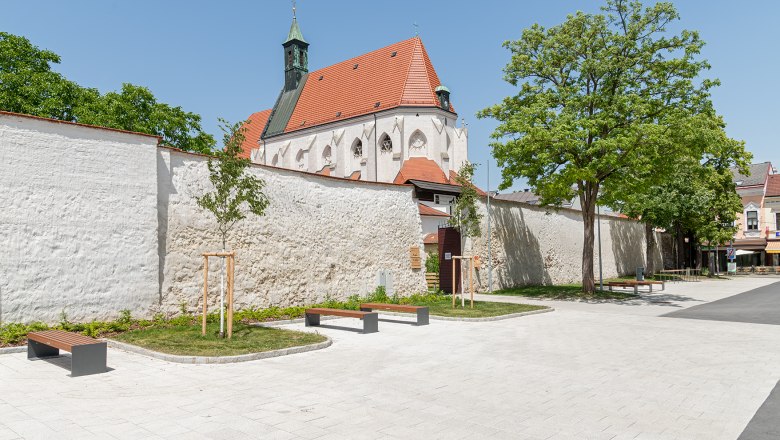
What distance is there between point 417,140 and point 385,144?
3.02 meters

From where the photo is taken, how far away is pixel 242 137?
35.5 feet

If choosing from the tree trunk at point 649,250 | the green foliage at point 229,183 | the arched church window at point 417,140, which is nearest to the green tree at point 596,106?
the green foliage at point 229,183

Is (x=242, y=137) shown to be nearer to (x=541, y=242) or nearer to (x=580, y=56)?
(x=580, y=56)

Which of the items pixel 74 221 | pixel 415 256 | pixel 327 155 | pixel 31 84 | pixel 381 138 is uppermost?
pixel 381 138

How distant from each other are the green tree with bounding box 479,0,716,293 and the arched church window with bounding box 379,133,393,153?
990 inches

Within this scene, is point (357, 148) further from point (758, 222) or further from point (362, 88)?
point (758, 222)

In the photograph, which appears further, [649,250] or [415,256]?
[649,250]

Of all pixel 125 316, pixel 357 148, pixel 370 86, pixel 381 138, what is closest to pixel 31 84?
pixel 125 316

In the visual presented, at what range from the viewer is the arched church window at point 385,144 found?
152 feet

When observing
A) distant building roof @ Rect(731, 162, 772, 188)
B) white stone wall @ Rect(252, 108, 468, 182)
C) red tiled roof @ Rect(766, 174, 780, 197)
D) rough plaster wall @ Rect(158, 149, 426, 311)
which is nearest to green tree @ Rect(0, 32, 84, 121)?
rough plaster wall @ Rect(158, 149, 426, 311)

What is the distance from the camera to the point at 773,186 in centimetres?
5356

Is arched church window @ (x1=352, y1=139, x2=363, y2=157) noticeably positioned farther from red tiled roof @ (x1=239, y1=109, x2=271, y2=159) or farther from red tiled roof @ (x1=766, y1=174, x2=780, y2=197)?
red tiled roof @ (x1=766, y1=174, x2=780, y2=197)

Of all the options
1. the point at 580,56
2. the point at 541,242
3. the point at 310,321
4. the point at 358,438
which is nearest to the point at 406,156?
the point at 541,242

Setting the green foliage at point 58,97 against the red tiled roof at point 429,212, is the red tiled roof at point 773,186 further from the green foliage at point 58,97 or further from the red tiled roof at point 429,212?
the green foliage at point 58,97
